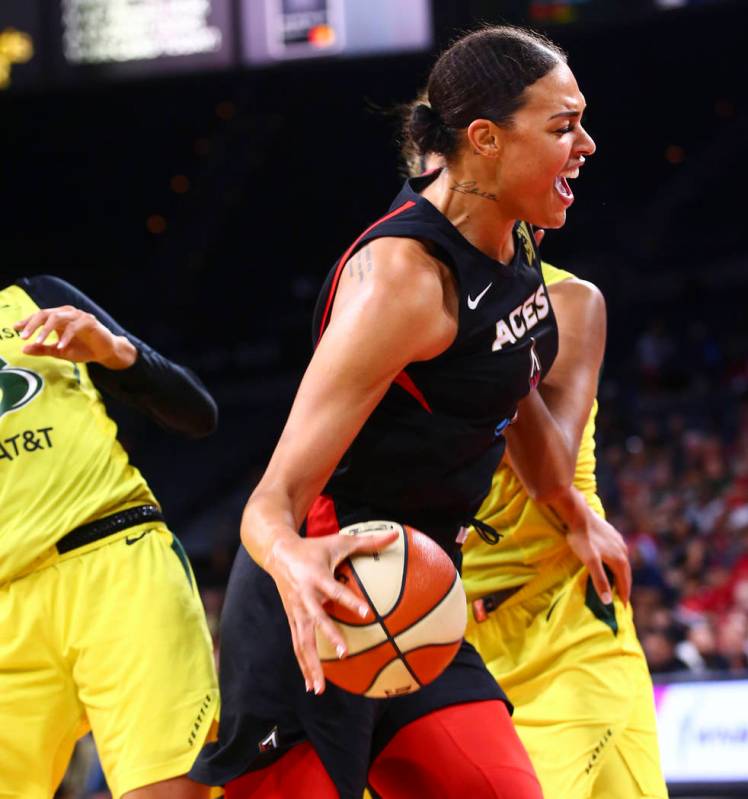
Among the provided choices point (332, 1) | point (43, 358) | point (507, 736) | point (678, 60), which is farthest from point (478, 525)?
point (678, 60)

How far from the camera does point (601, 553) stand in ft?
11.2

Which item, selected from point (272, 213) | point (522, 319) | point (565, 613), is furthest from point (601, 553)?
point (272, 213)

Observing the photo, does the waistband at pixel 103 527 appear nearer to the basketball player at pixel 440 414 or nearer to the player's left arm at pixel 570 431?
the basketball player at pixel 440 414

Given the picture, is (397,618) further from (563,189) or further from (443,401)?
(563,189)

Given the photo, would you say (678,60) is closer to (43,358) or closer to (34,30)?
(34,30)

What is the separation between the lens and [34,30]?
1119cm

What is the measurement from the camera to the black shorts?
2.61 meters

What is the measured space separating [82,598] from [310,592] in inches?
49.9

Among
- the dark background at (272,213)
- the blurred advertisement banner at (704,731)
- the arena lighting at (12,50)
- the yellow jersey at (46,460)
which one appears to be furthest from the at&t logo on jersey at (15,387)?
the dark background at (272,213)

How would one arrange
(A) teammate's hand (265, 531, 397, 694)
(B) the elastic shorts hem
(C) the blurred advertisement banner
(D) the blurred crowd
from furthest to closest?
(D) the blurred crowd, (C) the blurred advertisement banner, (B) the elastic shorts hem, (A) teammate's hand (265, 531, 397, 694)

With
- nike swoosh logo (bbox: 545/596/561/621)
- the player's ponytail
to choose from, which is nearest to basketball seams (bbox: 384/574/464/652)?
the player's ponytail

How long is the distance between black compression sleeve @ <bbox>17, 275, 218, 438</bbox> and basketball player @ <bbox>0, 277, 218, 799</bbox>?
0.07 feet

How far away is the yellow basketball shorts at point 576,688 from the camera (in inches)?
129

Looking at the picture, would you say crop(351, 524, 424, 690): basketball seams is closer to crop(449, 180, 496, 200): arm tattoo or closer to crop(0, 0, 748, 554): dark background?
crop(449, 180, 496, 200): arm tattoo
